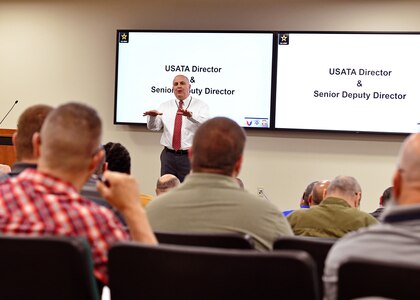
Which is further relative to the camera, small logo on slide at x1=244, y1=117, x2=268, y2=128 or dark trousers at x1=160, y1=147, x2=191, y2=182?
small logo on slide at x1=244, y1=117, x2=268, y2=128

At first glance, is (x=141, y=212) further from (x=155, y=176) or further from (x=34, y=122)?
(x=155, y=176)

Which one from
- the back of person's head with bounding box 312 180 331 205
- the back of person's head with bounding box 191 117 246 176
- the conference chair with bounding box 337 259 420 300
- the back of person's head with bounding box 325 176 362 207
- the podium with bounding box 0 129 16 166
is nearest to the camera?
the conference chair with bounding box 337 259 420 300

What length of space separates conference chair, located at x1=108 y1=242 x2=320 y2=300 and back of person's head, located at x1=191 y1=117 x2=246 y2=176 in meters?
0.76

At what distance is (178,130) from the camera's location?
6.65m

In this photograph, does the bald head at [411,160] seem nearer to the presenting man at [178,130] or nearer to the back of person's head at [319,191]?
the back of person's head at [319,191]

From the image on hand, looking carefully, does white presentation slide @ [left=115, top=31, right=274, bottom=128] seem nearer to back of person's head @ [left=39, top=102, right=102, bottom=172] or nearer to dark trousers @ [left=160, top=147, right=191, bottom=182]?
dark trousers @ [left=160, top=147, right=191, bottom=182]

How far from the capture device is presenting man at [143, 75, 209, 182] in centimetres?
659

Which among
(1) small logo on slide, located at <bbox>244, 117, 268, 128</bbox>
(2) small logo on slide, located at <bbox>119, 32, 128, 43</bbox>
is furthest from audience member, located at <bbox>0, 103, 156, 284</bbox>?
(2) small logo on slide, located at <bbox>119, 32, 128, 43</bbox>

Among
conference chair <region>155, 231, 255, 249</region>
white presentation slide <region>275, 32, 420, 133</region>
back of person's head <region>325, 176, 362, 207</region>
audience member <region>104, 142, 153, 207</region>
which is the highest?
white presentation slide <region>275, 32, 420, 133</region>

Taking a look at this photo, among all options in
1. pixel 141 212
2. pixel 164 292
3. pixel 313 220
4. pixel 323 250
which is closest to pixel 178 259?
pixel 164 292

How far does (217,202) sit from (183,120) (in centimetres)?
454

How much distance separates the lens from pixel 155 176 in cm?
742

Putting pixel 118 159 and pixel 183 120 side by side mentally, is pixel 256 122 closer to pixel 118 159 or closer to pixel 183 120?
pixel 183 120

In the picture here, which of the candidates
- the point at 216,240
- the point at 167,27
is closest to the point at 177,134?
the point at 167,27
